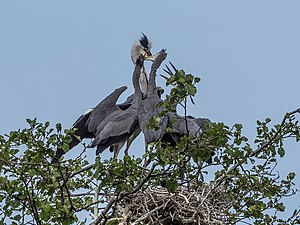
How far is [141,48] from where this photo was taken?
9430mm

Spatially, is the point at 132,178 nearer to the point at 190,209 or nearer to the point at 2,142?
the point at 2,142

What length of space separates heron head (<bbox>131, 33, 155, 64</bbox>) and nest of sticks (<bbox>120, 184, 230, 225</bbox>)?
342cm

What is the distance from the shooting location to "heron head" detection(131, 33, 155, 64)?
9.38 meters

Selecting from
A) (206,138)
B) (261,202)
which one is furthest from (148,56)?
(206,138)

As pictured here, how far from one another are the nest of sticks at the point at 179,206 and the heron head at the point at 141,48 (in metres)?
3.42

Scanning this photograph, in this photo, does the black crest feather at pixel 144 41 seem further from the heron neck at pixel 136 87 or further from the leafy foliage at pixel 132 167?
the leafy foliage at pixel 132 167

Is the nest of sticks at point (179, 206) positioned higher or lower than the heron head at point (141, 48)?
lower

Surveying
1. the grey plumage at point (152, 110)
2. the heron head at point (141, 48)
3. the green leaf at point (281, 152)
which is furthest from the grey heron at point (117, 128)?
the green leaf at point (281, 152)

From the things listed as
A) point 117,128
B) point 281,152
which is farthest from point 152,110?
point 281,152

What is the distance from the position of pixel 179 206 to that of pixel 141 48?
148 inches

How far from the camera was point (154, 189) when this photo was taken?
6156 millimetres

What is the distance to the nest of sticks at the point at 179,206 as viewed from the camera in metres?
5.85

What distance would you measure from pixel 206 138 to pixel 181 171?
0.83 ft

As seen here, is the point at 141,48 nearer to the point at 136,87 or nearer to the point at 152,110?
the point at 136,87
